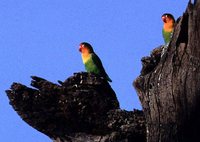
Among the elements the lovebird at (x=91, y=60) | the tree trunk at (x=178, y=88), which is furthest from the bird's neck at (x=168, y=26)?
the tree trunk at (x=178, y=88)

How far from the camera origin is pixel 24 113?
10.2 metres

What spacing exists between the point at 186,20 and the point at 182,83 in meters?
0.98

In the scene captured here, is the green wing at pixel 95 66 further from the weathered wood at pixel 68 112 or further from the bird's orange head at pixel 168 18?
the weathered wood at pixel 68 112

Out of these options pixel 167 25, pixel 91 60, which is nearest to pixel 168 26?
pixel 167 25

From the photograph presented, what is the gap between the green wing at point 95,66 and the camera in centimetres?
1432

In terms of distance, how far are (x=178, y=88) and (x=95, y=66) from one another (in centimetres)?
566

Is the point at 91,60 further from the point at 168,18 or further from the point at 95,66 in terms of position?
the point at 168,18

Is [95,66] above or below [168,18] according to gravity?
below

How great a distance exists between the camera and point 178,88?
8945 millimetres

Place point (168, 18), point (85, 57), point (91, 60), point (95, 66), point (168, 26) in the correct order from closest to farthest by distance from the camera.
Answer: point (168, 26), point (168, 18), point (95, 66), point (91, 60), point (85, 57)

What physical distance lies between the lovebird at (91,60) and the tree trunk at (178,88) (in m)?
4.99

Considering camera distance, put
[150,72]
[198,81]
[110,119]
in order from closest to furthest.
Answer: [198,81] → [150,72] → [110,119]

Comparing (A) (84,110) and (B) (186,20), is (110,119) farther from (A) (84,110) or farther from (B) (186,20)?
(B) (186,20)

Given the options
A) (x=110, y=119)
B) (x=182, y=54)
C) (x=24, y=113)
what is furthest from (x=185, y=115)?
(x=24, y=113)
